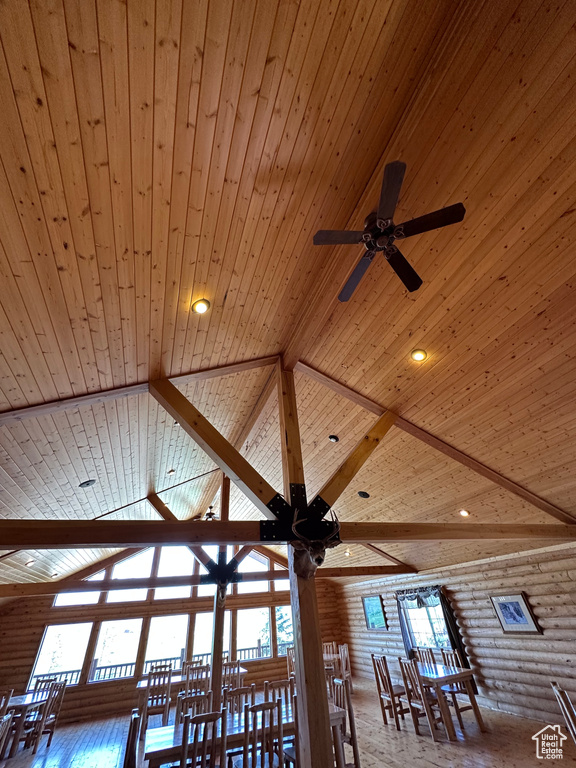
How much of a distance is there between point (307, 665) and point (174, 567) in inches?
318

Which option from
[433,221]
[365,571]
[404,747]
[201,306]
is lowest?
[404,747]

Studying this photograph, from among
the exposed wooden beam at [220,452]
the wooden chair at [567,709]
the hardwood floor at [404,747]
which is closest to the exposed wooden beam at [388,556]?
the hardwood floor at [404,747]

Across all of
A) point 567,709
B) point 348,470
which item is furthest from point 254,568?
point 567,709

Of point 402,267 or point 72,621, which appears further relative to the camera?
point 72,621

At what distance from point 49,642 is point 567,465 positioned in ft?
36.4

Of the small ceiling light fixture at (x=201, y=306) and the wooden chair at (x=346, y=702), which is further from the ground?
the small ceiling light fixture at (x=201, y=306)

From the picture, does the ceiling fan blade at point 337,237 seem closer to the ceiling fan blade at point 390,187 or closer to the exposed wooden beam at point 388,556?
the ceiling fan blade at point 390,187

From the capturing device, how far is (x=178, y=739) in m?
3.42

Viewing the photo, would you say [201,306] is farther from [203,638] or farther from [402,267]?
[203,638]

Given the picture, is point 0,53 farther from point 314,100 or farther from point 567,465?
point 567,465

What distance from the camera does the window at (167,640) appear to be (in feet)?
29.3

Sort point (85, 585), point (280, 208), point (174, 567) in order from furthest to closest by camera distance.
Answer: point (174, 567) < point (85, 585) < point (280, 208)

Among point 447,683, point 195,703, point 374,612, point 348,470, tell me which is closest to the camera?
point 348,470

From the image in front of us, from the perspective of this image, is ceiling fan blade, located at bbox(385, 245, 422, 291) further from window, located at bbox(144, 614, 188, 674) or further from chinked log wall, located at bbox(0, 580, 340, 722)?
window, located at bbox(144, 614, 188, 674)
